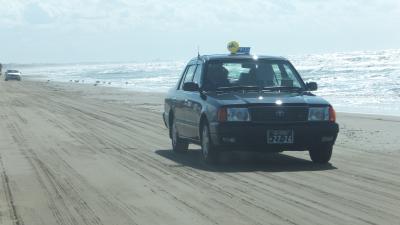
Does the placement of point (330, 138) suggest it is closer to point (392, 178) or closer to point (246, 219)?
point (392, 178)

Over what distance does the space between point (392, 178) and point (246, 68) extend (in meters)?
3.33

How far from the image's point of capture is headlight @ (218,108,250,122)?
427 inches

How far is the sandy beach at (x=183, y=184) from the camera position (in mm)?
7285

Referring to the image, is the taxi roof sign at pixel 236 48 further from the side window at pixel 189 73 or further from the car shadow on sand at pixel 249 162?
the car shadow on sand at pixel 249 162

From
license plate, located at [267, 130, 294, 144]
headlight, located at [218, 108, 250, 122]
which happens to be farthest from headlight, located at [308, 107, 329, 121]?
headlight, located at [218, 108, 250, 122]

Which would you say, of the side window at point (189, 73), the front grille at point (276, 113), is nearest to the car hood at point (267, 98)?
the front grille at point (276, 113)

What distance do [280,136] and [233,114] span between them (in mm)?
733

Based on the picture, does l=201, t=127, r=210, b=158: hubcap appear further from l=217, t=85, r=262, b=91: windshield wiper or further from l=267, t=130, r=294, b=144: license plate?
l=267, t=130, r=294, b=144: license plate

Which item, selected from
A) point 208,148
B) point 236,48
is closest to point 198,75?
point 236,48

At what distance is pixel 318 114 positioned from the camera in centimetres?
1104

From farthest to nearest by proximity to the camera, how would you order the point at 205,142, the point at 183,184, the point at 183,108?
1. the point at 183,108
2. the point at 205,142
3. the point at 183,184

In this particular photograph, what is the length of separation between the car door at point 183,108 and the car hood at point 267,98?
116 cm

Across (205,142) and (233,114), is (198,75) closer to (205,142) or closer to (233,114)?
(205,142)

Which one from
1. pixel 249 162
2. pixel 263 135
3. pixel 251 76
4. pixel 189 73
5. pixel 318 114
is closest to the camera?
pixel 263 135
